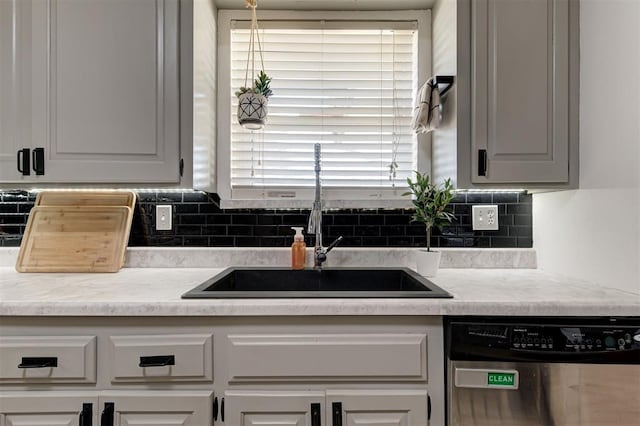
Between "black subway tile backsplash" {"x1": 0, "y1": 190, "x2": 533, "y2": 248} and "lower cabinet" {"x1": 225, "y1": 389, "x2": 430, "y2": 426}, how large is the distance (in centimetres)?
81

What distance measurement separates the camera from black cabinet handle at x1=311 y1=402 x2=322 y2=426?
3.57ft

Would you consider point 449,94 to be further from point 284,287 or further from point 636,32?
point 284,287

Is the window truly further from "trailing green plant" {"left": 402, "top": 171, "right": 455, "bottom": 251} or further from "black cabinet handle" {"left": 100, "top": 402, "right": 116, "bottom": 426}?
"black cabinet handle" {"left": 100, "top": 402, "right": 116, "bottom": 426}

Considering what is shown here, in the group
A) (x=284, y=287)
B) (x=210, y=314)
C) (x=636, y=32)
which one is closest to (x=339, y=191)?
(x=284, y=287)

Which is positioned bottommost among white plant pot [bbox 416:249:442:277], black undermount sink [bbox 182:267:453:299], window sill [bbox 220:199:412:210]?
black undermount sink [bbox 182:267:453:299]

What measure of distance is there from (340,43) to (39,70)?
1.31 meters

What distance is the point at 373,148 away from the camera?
1909 millimetres

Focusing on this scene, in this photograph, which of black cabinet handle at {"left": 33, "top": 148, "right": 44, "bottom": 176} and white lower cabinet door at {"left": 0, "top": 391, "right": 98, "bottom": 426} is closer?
white lower cabinet door at {"left": 0, "top": 391, "right": 98, "bottom": 426}

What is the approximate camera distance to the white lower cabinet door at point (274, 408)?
3.58 feet

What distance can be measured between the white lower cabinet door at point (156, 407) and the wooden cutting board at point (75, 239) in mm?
688

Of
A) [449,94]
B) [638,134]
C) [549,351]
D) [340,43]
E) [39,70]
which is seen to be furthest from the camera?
[340,43]

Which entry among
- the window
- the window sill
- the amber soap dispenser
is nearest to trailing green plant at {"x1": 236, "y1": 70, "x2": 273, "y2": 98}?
the window

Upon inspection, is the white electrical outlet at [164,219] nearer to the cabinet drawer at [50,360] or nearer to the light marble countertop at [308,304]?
the light marble countertop at [308,304]

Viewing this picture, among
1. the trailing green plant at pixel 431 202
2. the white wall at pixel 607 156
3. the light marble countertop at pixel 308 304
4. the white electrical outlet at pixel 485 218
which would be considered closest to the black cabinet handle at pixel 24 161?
the light marble countertop at pixel 308 304
